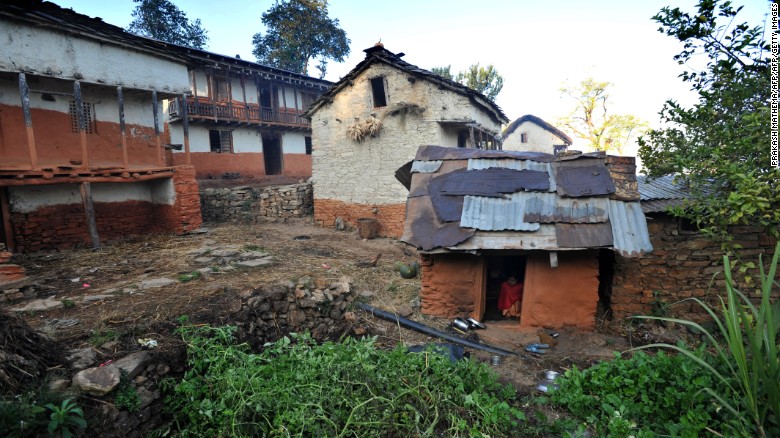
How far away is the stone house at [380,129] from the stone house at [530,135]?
47.7 feet

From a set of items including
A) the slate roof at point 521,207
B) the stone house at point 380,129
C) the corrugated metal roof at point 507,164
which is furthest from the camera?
the stone house at point 380,129

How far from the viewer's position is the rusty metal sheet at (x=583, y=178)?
622 centimetres

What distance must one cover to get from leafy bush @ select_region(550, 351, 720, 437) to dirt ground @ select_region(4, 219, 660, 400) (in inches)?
41.1

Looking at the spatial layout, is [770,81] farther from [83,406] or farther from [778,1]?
[83,406]

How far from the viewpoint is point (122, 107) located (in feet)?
36.7

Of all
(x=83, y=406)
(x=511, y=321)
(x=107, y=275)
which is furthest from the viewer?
(x=107, y=275)

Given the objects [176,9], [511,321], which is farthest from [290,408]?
[176,9]

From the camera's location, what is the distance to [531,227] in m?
5.96

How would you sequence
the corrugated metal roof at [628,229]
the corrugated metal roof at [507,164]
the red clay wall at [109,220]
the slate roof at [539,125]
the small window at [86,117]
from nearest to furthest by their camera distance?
the corrugated metal roof at [628,229] → the corrugated metal roof at [507,164] → the red clay wall at [109,220] → the small window at [86,117] → the slate roof at [539,125]

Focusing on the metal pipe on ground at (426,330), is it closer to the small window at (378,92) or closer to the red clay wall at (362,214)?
the red clay wall at (362,214)

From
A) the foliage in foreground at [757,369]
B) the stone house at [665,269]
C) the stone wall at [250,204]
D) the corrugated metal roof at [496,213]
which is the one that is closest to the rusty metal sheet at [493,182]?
the corrugated metal roof at [496,213]

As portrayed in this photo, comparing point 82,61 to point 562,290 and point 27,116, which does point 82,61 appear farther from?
point 562,290

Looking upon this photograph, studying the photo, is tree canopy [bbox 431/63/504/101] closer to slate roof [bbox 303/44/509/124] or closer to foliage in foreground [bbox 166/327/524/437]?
slate roof [bbox 303/44/509/124]

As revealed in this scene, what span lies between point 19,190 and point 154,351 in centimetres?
913
